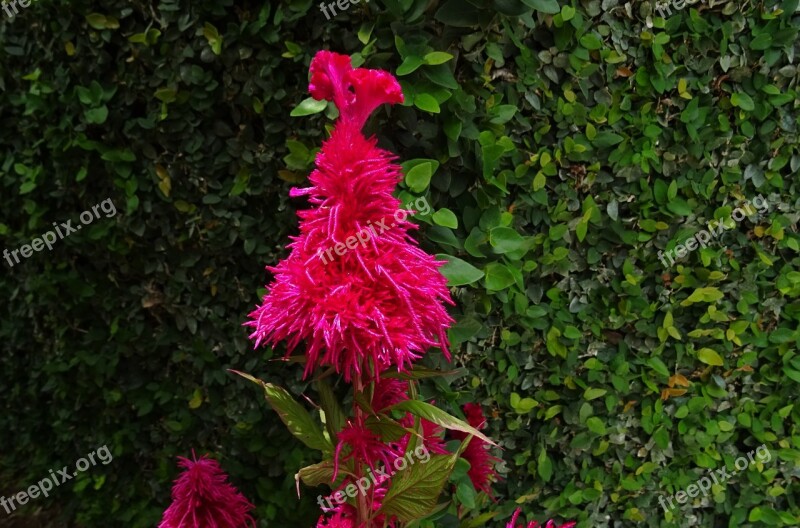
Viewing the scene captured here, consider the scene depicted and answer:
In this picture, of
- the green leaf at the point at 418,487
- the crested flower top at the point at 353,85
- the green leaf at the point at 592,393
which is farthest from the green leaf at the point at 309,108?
the green leaf at the point at 592,393

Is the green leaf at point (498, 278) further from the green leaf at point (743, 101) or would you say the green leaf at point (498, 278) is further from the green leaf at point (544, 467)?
the green leaf at point (743, 101)

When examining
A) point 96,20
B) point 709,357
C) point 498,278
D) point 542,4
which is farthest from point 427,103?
point 709,357

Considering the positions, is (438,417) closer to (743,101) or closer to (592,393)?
Result: (592,393)

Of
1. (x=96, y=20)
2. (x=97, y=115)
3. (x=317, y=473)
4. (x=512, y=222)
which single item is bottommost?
(x=317, y=473)

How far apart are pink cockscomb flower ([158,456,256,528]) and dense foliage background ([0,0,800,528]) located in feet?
1.88

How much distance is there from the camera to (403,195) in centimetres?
144

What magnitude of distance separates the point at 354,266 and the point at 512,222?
3.58ft

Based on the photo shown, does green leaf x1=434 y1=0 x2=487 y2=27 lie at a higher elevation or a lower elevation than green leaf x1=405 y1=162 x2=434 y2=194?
higher

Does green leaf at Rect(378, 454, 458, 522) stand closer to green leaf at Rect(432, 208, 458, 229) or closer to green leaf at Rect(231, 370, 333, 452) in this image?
green leaf at Rect(231, 370, 333, 452)

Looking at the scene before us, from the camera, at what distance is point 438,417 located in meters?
1.06

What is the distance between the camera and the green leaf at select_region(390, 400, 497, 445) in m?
1.03

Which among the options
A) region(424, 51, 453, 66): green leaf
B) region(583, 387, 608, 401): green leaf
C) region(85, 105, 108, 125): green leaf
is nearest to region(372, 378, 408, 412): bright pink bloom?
region(424, 51, 453, 66): green leaf

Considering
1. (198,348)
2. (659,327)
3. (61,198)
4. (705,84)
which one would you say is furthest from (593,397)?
(61,198)

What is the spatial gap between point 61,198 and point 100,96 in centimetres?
60
